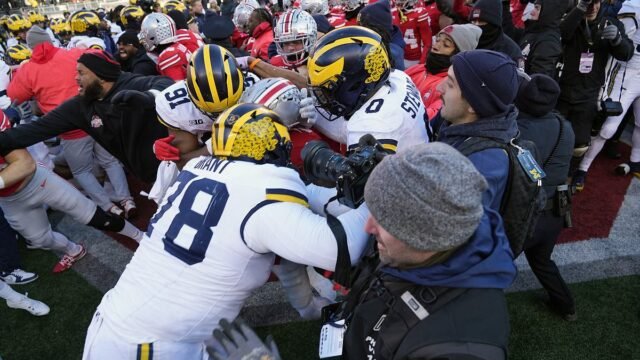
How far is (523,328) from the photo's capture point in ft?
10.4

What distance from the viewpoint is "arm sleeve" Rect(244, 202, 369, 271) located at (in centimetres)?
171

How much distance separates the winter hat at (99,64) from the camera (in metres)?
3.61

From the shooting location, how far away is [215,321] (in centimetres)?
204

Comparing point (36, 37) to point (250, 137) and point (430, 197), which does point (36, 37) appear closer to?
point (250, 137)

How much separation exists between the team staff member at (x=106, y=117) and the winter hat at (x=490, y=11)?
3138mm

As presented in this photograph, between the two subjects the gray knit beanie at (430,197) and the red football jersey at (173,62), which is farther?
the red football jersey at (173,62)

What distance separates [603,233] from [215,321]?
408 cm

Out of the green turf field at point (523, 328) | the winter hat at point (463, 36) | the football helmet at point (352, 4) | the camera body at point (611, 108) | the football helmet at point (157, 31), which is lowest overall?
the green turf field at point (523, 328)

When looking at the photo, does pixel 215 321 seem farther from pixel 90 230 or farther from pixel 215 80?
pixel 90 230

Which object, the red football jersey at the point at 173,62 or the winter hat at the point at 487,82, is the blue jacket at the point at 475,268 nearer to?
the winter hat at the point at 487,82

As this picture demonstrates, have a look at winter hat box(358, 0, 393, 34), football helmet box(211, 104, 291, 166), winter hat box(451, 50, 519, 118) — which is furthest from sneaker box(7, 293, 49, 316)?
winter hat box(358, 0, 393, 34)

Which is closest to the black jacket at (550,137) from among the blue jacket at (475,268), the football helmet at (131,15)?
the blue jacket at (475,268)

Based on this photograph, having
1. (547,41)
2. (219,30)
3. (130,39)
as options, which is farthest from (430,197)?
(130,39)

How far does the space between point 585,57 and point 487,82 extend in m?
3.46
